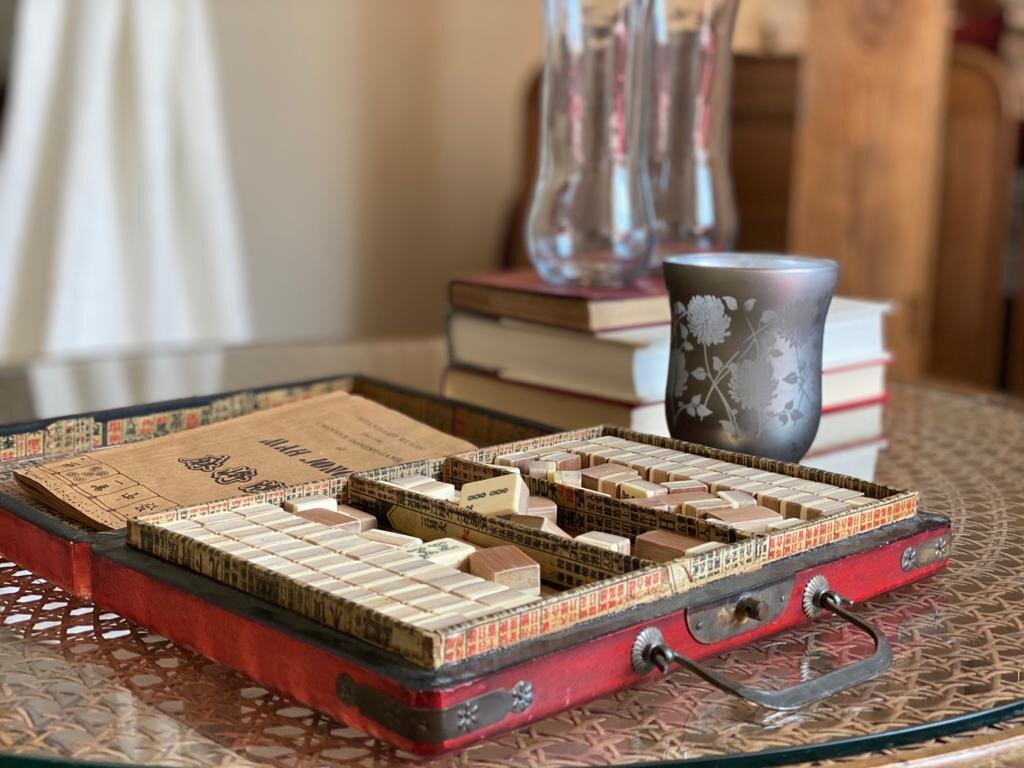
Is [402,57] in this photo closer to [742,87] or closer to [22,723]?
[742,87]

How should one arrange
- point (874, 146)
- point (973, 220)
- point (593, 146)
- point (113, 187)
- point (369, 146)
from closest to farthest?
point (593, 146) → point (113, 187) → point (874, 146) → point (973, 220) → point (369, 146)

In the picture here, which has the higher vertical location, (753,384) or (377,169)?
(377,169)

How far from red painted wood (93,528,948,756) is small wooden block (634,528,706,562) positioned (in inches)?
1.5

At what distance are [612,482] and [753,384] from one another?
0.44 ft

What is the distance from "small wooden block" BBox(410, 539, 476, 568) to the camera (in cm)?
47

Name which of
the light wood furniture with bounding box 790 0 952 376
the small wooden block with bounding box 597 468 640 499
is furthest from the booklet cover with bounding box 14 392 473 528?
the light wood furniture with bounding box 790 0 952 376

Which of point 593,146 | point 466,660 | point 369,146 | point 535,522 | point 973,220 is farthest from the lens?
point 369,146

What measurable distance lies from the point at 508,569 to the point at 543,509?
0.09m

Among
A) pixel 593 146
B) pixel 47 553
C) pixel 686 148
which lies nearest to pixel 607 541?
pixel 47 553

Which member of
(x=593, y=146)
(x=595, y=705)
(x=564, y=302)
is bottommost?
(x=595, y=705)

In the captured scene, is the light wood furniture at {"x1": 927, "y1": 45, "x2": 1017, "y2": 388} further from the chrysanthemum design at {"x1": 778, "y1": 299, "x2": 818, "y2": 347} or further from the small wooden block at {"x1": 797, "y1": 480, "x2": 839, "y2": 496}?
the small wooden block at {"x1": 797, "y1": 480, "x2": 839, "y2": 496}

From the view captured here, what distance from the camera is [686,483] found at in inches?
22.2

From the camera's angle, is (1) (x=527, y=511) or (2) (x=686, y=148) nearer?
(1) (x=527, y=511)

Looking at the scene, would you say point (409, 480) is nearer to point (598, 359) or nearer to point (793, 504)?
point (793, 504)
